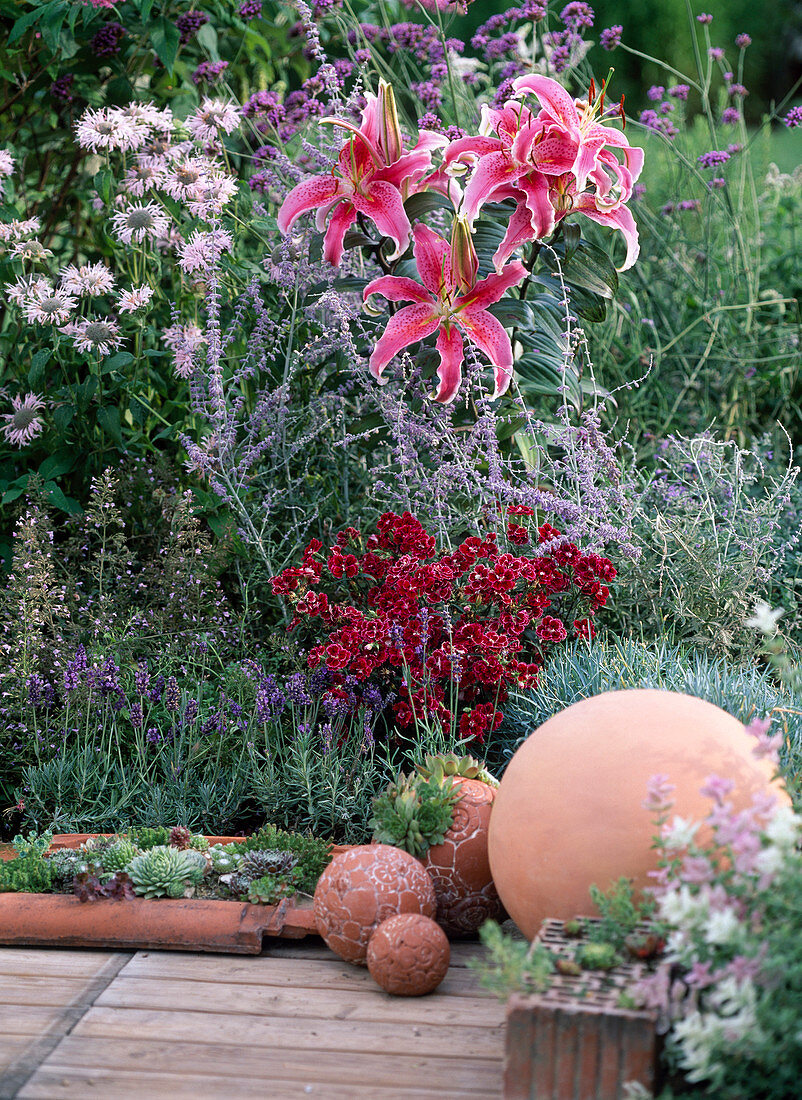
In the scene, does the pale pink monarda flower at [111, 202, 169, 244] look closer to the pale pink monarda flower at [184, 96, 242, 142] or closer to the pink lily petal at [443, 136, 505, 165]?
the pale pink monarda flower at [184, 96, 242, 142]

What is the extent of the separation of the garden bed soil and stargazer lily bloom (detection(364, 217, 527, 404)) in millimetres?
1348

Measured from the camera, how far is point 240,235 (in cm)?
388

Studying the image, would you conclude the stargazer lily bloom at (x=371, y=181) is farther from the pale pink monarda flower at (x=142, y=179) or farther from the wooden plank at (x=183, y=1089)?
the wooden plank at (x=183, y=1089)

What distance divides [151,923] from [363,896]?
471 millimetres

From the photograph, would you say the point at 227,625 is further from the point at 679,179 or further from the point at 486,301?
the point at 679,179

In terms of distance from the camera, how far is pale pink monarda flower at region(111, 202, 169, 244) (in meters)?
3.20

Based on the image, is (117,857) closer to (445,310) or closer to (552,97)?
(445,310)

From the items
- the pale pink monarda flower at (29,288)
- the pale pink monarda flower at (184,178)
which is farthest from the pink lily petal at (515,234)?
the pale pink monarda flower at (29,288)

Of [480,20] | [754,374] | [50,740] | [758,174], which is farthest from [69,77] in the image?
[480,20]

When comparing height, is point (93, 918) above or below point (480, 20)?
below

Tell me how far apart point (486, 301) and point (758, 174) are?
3.49 m

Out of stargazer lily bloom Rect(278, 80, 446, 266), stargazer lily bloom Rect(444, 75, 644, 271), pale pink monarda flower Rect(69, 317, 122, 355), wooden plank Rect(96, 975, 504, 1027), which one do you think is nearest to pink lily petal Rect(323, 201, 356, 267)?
stargazer lily bloom Rect(278, 80, 446, 266)

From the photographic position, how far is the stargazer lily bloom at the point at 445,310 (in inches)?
108

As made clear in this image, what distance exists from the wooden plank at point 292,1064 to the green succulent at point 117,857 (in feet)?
1.62
